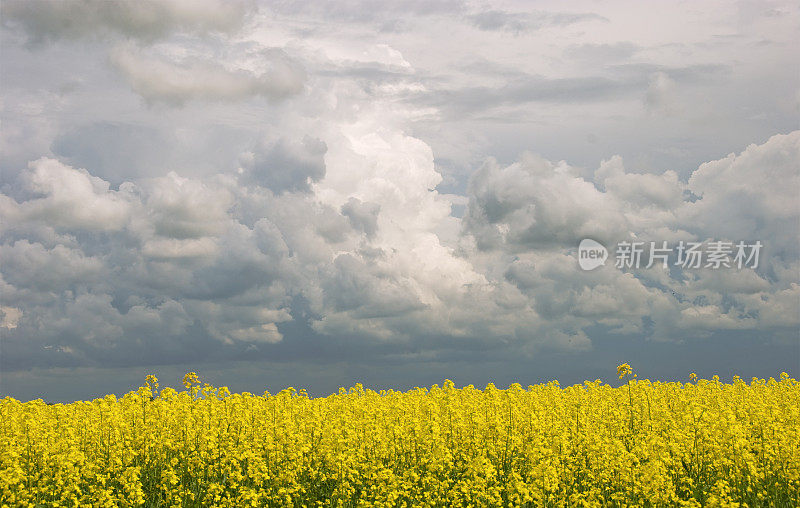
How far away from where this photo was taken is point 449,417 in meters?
19.8

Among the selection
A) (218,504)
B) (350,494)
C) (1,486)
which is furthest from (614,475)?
(1,486)

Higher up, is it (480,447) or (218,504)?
(480,447)

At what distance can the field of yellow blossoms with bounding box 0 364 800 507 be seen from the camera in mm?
15164

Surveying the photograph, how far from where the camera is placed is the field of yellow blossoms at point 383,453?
15.2 meters

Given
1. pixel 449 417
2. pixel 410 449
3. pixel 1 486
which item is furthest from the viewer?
pixel 449 417

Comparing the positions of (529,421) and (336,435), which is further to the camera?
(529,421)

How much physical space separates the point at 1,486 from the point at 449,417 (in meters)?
10.9

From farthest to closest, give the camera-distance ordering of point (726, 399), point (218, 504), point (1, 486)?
point (726, 399)
point (218, 504)
point (1, 486)

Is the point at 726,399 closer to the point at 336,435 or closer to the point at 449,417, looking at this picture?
the point at 449,417

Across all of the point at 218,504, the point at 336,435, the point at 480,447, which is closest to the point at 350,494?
the point at 336,435

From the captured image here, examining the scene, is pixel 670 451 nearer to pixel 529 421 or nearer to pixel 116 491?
pixel 529 421

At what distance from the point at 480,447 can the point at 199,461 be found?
7.04 meters

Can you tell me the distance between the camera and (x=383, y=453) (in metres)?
17.4

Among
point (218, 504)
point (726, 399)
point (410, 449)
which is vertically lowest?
point (218, 504)
